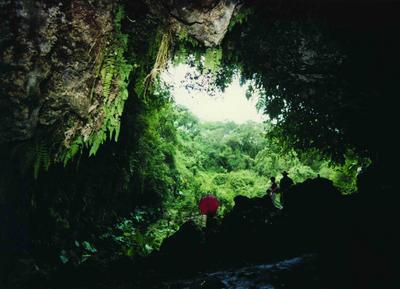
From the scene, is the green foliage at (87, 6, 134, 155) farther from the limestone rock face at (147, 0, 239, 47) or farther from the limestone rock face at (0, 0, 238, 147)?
the limestone rock face at (147, 0, 239, 47)

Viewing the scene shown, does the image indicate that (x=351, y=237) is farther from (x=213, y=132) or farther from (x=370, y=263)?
(x=213, y=132)

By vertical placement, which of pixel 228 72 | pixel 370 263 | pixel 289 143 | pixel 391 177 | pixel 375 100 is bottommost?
pixel 370 263

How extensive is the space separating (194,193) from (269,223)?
7.18 m

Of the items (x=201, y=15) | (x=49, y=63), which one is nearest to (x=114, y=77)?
(x=49, y=63)

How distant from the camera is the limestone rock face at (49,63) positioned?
4.21m

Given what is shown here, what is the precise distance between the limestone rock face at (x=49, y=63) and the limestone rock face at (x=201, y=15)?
0.98 metres

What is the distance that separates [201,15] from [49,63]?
8.35ft

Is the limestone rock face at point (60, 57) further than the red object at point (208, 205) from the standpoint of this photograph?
No

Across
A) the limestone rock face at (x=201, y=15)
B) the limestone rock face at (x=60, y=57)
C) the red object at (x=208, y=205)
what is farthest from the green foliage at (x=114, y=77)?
the red object at (x=208, y=205)

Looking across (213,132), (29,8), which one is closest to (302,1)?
(29,8)

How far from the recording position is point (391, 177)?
22.9ft

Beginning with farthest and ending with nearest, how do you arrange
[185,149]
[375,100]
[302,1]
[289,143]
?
[185,149]
[289,143]
[375,100]
[302,1]

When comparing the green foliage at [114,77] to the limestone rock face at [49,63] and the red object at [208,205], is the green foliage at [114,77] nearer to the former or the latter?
the limestone rock face at [49,63]

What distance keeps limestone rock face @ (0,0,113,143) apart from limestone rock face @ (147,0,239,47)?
98 cm
